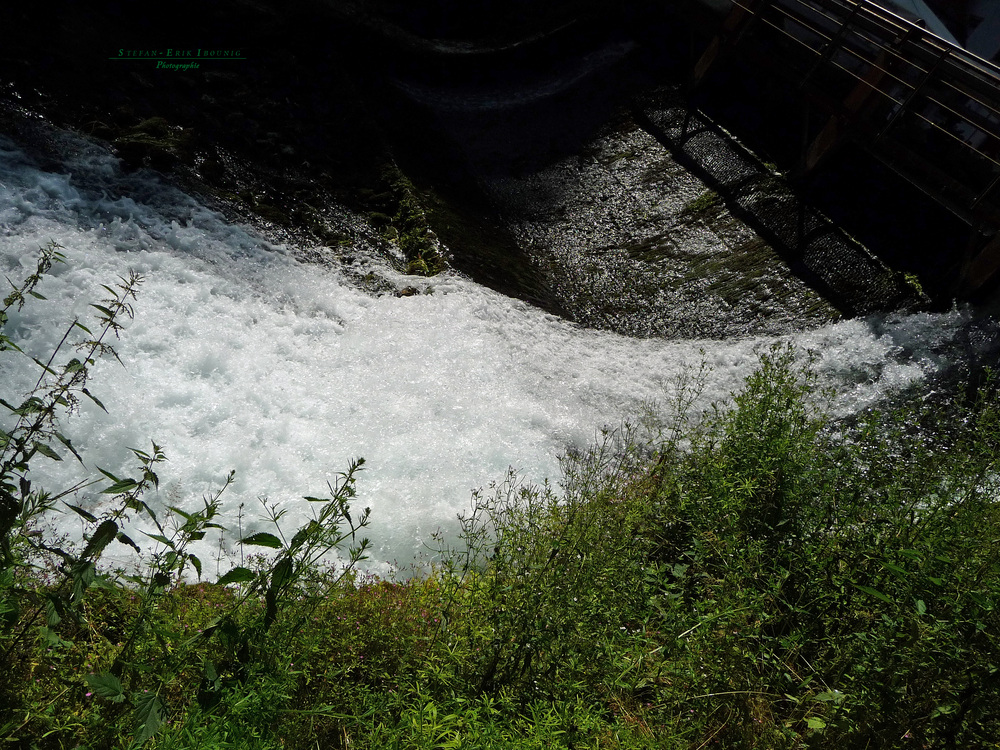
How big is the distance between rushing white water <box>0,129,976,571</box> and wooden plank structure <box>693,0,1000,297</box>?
3.61 feet

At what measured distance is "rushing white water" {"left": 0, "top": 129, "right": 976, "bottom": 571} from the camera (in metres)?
4.35

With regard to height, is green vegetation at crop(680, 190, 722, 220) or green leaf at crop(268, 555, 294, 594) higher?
green vegetation at crop(680, 190, 722, 220)

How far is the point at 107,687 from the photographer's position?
6.14 ft

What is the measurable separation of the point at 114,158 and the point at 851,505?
19.8 feet

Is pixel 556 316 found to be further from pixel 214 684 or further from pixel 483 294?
pixel 214 684

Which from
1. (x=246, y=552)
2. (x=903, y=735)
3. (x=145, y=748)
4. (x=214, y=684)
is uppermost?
(x=903, y=735)

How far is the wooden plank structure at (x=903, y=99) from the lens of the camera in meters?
6.39

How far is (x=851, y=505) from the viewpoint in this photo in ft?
9.71

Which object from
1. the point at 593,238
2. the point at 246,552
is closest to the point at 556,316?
the point at 593,238

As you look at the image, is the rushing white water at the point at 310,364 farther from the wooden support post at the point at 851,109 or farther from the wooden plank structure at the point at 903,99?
the wooden support post at the point at 851,109

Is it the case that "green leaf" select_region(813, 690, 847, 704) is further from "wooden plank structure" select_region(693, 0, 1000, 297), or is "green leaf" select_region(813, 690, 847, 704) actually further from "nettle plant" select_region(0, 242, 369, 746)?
"wooden plank structure" select_region(693, 0, 1000, 297)

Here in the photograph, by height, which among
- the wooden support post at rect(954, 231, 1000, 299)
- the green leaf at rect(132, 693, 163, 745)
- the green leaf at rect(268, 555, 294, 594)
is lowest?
the green leaf at rect(132, 693, 163, 745)

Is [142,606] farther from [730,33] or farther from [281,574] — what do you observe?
[730,33]

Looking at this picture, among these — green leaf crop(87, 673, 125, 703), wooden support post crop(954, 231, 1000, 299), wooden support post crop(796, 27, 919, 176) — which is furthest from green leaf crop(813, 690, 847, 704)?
wooden support post crop(796, 27, 919, 176)
